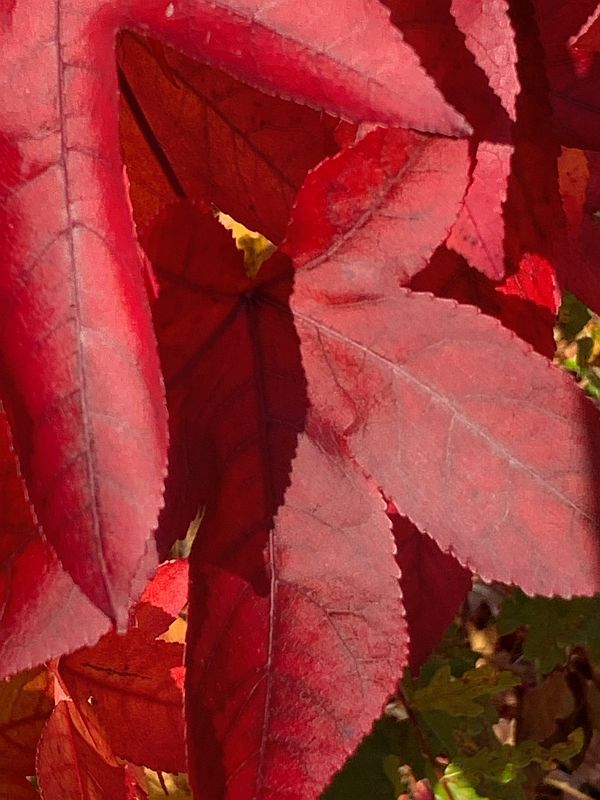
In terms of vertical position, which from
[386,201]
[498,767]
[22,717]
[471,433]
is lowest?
[498,767]

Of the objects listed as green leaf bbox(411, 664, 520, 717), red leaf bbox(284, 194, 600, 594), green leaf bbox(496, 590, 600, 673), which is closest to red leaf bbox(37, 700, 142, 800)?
red leaf bbox(284, 194, 600, 594)

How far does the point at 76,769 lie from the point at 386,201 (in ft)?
1.43

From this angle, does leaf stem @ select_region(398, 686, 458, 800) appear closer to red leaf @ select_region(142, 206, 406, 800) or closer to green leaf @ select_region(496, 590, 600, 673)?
green leaf @ select_region(496, 590, 600, 673)

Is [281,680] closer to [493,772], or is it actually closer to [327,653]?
[327,653]

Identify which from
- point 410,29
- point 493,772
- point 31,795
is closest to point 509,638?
point 493,772

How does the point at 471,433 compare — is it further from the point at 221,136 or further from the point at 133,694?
the point at 133,694

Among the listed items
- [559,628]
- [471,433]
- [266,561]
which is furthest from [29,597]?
[559,628]

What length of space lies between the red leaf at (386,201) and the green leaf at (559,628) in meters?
1.10

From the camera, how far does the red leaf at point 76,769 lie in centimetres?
62

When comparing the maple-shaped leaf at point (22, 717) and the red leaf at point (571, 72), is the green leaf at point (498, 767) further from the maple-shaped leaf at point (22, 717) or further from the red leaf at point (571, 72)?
the red leaf at point (571, 72)

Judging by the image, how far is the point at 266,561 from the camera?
46 cm

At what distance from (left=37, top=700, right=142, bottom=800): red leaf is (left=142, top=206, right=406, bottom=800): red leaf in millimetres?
223

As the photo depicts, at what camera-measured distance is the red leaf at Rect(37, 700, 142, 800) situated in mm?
625

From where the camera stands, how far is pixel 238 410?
0.48 metres
